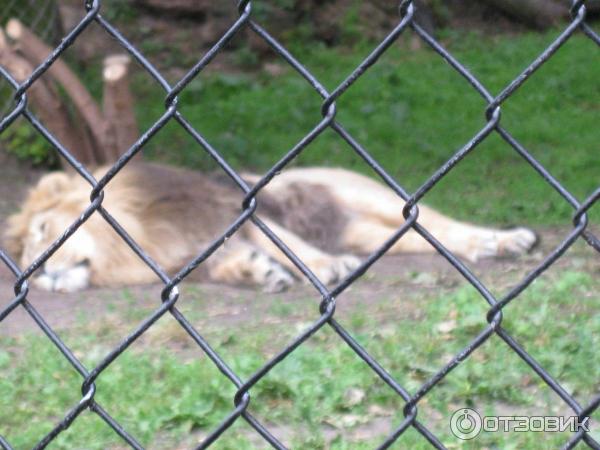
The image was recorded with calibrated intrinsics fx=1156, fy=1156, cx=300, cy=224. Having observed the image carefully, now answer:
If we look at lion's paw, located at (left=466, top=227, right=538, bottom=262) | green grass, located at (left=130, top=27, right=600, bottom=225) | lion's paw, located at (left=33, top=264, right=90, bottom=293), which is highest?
green grass, located at (left=130, top=27, right=600, bottom=225)

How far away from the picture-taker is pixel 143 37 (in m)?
11.5

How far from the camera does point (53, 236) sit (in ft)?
20.0

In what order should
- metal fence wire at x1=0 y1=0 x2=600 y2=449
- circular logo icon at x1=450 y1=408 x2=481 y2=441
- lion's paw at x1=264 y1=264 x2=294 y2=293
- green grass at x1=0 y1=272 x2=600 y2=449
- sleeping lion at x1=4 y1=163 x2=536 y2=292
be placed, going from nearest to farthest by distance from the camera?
metal fence wire at x1=0 y1=0 x2=600 y2=449, circular logo icon at x1=450 y1=408 x2=481 y2=441, green grass at x1=0 y1=272 x2=600 y2=449, lion's paw at x1=264 y1=264 x2=294 y2=293, sleeping lion at x1=4 y1=163 x2=536 y2=292

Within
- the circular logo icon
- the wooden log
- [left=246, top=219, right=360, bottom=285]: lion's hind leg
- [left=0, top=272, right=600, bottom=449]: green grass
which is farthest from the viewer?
the wooden log

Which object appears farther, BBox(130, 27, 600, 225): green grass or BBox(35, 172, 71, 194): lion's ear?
BBox(130, 27, 600, 225): green grass

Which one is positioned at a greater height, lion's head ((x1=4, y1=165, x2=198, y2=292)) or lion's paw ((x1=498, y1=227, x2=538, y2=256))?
lion's paw ((x1=498, y1=227, x2=538, y2=256))

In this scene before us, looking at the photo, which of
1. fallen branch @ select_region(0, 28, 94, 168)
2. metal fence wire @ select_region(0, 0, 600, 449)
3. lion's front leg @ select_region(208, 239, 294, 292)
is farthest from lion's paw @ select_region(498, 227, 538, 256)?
metal fence wire @ select_region(0, 0, 600, 449)

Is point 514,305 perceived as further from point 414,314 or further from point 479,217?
point 479,217

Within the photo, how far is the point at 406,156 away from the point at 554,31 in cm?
392

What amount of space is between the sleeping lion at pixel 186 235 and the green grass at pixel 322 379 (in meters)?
1.16

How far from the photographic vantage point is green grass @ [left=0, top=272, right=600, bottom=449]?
11.9ft

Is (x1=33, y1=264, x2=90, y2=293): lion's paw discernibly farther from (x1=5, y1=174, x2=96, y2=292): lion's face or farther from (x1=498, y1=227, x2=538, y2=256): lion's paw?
(x1=498, y1=227, x2=538, y2=256): lion's paw

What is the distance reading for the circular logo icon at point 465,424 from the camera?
3439 mm

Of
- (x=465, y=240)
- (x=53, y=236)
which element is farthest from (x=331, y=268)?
(x=53, y=236)
